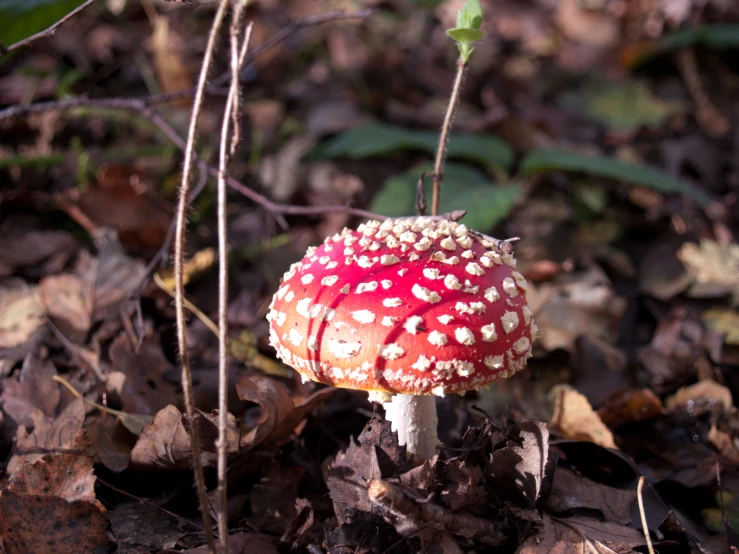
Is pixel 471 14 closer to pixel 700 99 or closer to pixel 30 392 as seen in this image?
pixel 30 392

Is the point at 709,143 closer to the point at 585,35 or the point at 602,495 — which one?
the point at 585,35

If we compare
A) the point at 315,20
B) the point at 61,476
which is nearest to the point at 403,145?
the point at 315,20

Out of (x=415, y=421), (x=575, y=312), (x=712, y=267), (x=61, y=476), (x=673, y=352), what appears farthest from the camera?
(x=712, y=267)

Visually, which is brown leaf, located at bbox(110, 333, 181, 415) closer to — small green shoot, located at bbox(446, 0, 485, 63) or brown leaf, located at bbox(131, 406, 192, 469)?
brown leaf, located at bbox(131, 406, 192, 469)

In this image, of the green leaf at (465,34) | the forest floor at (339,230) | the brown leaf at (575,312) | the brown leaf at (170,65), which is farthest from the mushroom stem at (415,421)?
the brown leaf at (170,65)

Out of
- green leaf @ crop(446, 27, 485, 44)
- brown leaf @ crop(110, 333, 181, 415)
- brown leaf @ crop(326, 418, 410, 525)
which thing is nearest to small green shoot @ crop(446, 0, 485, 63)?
green leaf @ crop(446, 27, 485, 44)

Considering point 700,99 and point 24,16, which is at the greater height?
point 24,16

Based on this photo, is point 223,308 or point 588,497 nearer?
point 223,308

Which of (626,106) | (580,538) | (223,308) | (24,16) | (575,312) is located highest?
(24,16)

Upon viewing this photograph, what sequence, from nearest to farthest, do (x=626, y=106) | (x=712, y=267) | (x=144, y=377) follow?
(x=144, y=377)
(x=712, y=267)
(x=626, y=106)
